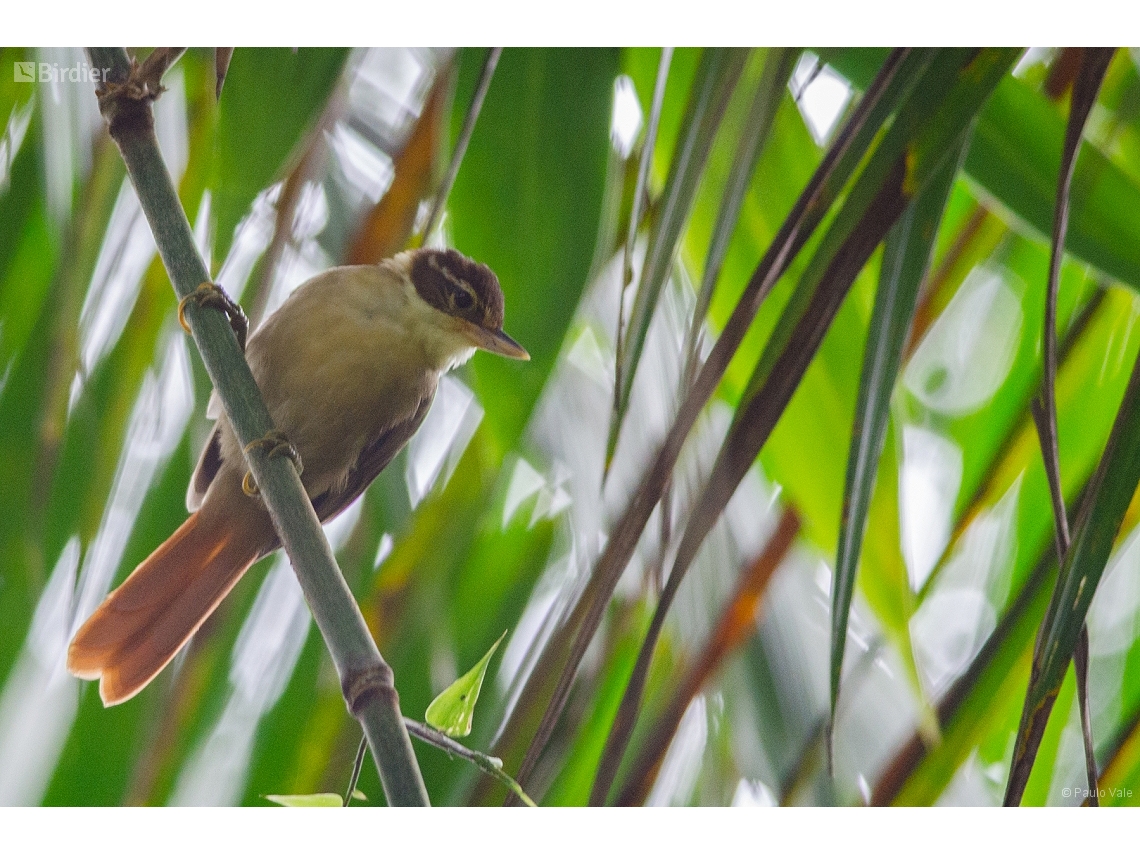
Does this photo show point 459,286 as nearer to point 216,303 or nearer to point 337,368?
point 337,368

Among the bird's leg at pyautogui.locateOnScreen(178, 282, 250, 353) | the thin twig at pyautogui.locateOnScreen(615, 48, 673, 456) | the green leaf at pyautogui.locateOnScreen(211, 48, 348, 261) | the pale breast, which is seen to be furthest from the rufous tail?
the thin twig at pyautogui.locateOnScreen(615, 48, 673, 456)

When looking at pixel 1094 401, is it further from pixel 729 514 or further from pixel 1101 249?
pixel 729 514

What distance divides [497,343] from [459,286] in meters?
0.11

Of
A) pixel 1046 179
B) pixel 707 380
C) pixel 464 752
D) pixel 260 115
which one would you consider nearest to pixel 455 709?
pixel 464 752

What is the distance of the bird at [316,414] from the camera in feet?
4.35

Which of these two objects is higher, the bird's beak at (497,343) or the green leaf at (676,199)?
the green leaf at (676,199)

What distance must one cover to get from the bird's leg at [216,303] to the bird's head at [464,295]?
25cm

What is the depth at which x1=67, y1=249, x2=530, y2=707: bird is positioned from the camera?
4.35ft

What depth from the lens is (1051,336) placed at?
0.80 meters

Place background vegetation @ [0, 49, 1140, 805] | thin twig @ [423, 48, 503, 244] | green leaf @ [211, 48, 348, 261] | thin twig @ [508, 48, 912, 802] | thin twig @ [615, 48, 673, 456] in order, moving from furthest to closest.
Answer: background vegetation @ [0, 49, 1140, 805] < green leaf @ [211, 48, 348, 261] < thin twig @ [423, 48, 503, 244] < thin twig @ [615, 48, 673, 456] < thin twig @ [508, 48, 912, 802]

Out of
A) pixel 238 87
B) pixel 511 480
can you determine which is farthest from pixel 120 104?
pixel 511 480

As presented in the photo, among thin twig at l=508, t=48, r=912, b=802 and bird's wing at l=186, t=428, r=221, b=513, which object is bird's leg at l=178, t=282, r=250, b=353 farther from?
thin twig at l=508, t=48, r=912, b=802

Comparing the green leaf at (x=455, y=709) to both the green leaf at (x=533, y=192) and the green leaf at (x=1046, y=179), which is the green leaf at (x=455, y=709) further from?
the green leaf at (x=1046, y=179)

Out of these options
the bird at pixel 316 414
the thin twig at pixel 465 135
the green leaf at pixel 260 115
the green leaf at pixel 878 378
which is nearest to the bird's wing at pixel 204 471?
the bird at pixel 316 414
